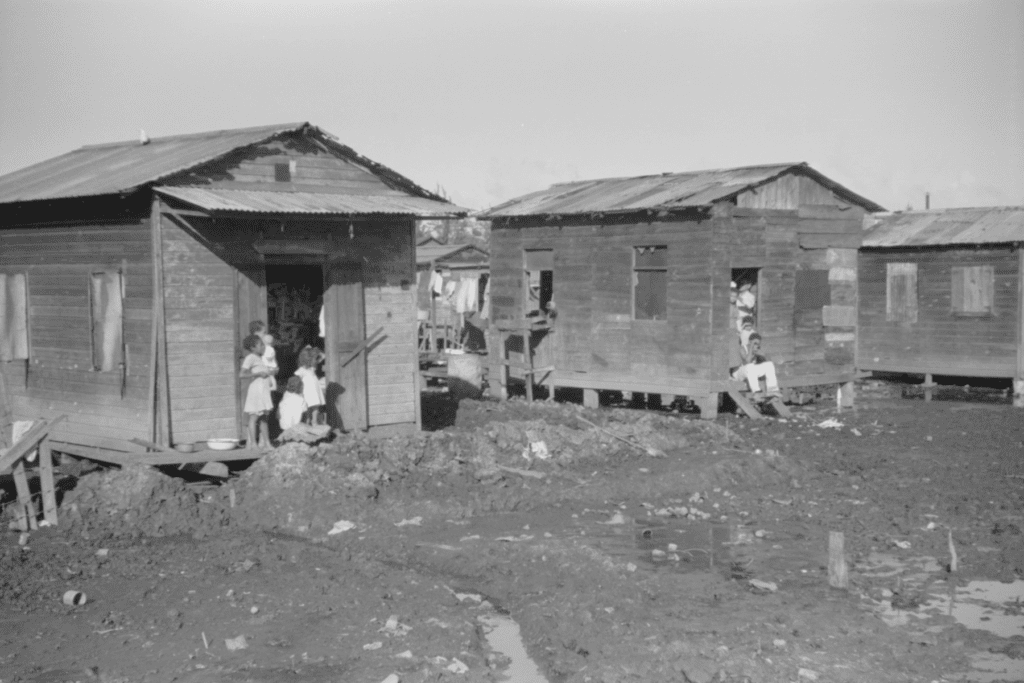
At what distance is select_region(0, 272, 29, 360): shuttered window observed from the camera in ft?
51.2

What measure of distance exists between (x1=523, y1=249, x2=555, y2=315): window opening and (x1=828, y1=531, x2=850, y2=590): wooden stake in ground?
39.6ft

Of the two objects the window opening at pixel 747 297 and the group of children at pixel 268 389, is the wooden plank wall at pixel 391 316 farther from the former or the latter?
the window opening at pixel 747 297

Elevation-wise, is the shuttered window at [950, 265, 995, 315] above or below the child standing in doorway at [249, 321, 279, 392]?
above

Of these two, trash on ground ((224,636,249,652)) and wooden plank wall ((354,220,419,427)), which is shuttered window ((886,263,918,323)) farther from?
trash on ground ((224,636,249,652))

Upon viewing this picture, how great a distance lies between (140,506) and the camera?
40.3 feet

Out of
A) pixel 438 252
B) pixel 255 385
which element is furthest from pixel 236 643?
pixel 438 252

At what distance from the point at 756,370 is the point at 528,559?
938 cm

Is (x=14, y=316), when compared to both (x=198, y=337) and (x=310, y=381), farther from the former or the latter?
(x=310, y=381)

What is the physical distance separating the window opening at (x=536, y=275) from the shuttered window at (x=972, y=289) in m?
8.55

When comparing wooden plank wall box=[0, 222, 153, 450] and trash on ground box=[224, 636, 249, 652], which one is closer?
trash on ground box=[224, 636, 249, 652]

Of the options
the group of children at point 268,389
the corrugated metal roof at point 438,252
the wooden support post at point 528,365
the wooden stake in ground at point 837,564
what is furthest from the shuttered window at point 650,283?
the wooden stake in ground at point 837,564

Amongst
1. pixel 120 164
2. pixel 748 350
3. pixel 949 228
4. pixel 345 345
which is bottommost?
pixel 748 350

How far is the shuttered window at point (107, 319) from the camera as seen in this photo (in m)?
14.1

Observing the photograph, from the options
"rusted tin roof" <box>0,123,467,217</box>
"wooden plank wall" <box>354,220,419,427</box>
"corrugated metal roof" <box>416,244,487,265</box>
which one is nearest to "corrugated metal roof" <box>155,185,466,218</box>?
"rusted tin roof" <box>0,123,467,217</box>
